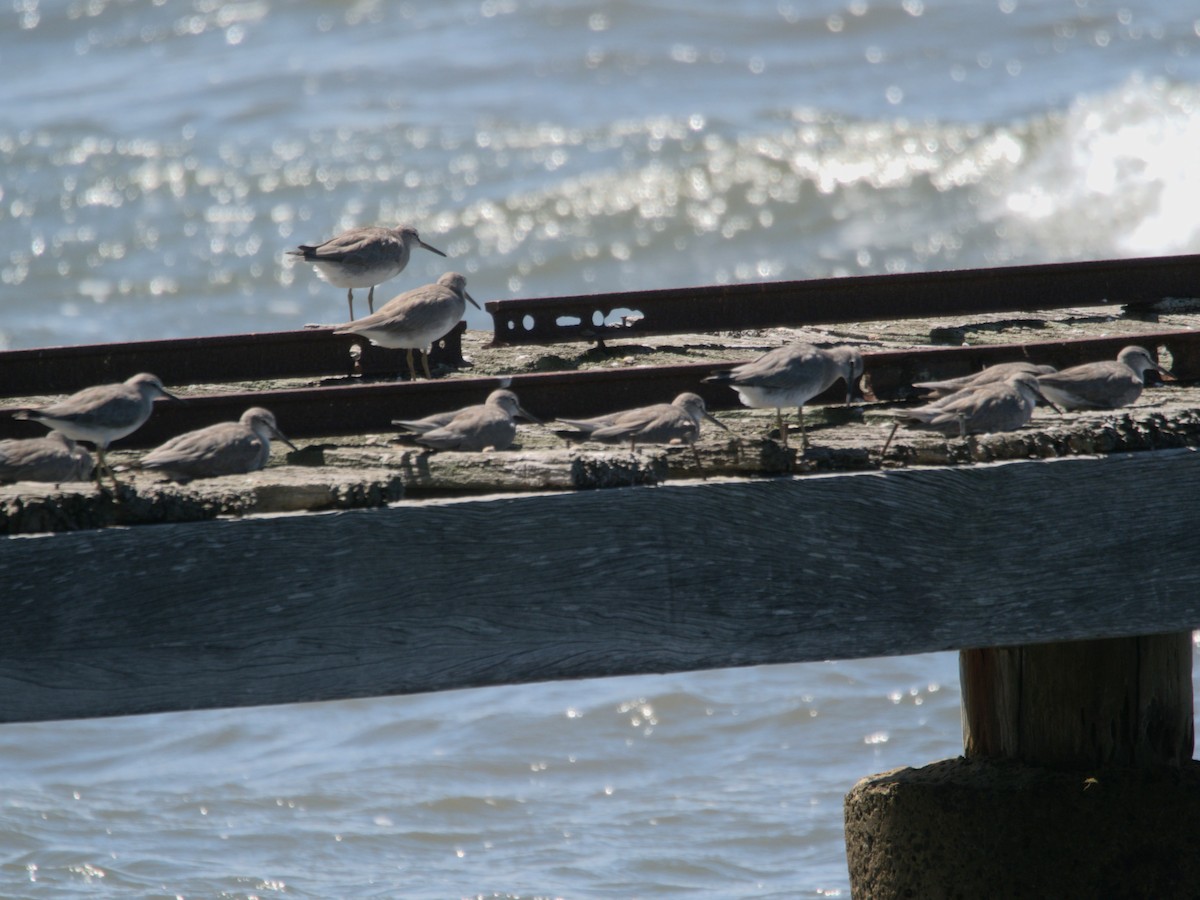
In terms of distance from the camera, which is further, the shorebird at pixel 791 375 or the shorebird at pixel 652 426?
the shorebird at pixel 791 375


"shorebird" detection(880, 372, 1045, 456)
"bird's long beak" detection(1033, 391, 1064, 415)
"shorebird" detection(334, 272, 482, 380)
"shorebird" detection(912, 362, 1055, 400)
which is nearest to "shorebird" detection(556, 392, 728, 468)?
"shorebird" detection(880, 372, 1045, 456)

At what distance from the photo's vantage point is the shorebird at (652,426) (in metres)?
3.03

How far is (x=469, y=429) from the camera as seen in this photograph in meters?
3.08

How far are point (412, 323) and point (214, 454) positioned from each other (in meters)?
1.53

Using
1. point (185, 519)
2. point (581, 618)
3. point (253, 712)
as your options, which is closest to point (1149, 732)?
point (581, 618)

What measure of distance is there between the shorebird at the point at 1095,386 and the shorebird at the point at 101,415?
2020mm

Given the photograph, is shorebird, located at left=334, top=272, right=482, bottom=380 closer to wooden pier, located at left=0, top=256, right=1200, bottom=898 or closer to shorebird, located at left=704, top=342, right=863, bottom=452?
shorebird, located at left=704, top=342, right=863, bottom=452

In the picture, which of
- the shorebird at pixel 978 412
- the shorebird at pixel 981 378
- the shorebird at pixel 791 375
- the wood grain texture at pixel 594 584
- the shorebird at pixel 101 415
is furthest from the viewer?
the shorebird at pixel 791 375

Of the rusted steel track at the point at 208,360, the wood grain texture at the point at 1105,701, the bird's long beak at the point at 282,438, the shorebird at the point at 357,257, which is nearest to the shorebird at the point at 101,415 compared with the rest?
the bird's long beak at the point at 282,438

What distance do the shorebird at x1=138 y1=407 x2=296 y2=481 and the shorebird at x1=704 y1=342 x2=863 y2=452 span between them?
1.16 meters

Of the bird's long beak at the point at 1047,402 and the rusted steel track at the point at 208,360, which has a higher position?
the rusted steel track at the point at 208,360

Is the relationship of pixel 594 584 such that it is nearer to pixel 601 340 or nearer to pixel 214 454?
pixel 214 454

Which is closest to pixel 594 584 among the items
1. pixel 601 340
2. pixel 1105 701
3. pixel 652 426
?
pixel 652 426

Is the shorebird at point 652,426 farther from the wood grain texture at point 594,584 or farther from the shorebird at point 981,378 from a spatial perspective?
the shorebird at point 981,378
